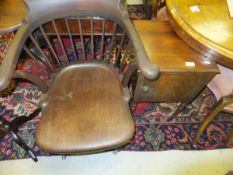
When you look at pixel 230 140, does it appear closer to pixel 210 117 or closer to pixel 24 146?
pixel 210 117

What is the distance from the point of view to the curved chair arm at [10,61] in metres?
0.82

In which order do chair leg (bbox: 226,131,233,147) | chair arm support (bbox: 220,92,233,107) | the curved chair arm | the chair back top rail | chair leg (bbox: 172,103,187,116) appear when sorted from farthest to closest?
chair leg (bbox: 172,103,187,116)
chair leg (bbox: 226,131,233,147)
chair arm support (bbox: 220,92,233,107)
the chair back top rail
the curved chair arm

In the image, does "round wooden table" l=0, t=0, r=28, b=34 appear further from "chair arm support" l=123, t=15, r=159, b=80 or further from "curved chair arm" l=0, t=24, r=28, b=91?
"chair arm support" l=123, t=15, r=159, b=80

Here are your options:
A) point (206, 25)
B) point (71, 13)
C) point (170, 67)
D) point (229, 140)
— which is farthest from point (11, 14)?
point (229, 140)

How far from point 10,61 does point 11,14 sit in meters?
0.53

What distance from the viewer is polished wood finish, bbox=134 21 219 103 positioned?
1.16 m

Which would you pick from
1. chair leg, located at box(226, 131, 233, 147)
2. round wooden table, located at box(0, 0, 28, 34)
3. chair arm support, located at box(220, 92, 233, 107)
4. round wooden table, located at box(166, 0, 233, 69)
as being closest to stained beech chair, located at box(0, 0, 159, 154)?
round wooden table, located at box(0, 0, 28, 34)

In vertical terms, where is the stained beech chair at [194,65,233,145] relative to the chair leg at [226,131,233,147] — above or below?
above

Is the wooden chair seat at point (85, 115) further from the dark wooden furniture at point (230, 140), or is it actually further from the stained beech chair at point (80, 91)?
the dark wooden furniture at point (230, 140)

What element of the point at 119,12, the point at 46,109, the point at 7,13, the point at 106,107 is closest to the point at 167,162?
the point at 106,107

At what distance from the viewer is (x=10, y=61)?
86cm

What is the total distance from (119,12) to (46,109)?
0.64 m

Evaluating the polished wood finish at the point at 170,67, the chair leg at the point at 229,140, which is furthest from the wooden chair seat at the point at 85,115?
the chair leg at the point at 229,140

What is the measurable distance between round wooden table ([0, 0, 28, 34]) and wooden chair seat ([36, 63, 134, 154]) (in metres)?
0.38
